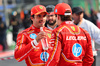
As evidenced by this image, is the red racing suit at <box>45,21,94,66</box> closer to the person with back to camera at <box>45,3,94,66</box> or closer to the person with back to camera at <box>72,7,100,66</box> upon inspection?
the person with back to camera at <box>45,3,94,66</box>

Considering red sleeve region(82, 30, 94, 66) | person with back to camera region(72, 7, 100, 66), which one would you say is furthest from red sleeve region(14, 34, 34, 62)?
person with back to camera region(72, 7, 100, 66)

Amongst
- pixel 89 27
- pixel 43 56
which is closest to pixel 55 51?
pixel 43 56

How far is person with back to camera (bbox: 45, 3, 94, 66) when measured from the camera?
324cm

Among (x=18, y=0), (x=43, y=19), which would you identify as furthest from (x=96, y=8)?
(x=43, y=19)

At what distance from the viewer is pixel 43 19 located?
399 cm

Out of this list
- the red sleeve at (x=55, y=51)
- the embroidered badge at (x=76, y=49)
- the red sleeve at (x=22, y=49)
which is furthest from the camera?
the red sleeve at (x=22, y=49)

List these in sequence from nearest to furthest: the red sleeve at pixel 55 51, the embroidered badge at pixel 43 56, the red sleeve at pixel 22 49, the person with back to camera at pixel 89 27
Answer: the red sleeve at pixel 55 51
the red sleeve at pixel 22 49
the embroidered badge at pixel 43 56
the person with back to camera at pixel 89 27

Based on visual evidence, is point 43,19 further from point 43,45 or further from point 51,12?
point 51,12

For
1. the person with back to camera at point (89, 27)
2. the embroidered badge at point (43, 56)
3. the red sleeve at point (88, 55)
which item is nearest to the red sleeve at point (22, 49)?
the embroidered badge at point (43, 56)

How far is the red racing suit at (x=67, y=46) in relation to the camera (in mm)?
3232

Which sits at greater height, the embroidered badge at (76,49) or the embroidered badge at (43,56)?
the embroidered badge at (76,49)

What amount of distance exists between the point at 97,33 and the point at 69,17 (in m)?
2.11

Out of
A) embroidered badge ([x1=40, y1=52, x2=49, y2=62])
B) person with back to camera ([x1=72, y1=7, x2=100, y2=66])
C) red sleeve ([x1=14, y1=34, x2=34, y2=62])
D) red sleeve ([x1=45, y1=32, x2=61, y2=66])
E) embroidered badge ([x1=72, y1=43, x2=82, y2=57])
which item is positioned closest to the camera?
red sleeve ([x1=45, y1=32, x2=61, y2=66])

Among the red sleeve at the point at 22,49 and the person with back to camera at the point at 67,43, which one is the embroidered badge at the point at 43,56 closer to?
the red sleeve at the point at 22,49
